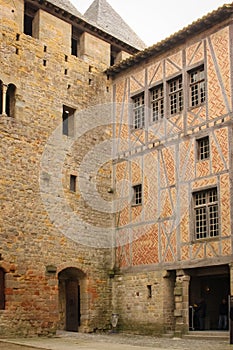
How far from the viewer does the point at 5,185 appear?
53.9ft

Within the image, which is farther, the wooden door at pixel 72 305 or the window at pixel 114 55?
the window at pixel 114 55

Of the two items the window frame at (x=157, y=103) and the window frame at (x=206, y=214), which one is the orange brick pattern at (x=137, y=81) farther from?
the window frame at (x=206, y=214)

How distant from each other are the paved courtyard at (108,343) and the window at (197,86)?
264 inches

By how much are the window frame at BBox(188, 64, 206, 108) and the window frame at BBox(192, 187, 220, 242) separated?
2.60m

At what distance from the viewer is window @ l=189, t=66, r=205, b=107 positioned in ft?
55.8

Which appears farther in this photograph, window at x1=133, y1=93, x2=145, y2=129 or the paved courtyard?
window at x1=133, y1=93, x2=145, y2=129

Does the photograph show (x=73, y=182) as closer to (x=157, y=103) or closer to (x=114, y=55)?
(x=157, y=103)

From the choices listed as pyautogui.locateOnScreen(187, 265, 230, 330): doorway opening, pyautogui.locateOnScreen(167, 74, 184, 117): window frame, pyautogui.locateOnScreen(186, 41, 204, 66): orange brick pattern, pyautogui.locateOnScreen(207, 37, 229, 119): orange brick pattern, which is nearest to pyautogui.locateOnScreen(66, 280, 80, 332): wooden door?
pyautogui.locateOnScreen(187, 265, 230, 330): doorway opening

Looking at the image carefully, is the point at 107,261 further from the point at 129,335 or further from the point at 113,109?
the point at 113,109

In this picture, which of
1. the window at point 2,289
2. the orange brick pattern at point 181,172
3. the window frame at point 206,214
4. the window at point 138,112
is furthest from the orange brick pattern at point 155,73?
the window at point 2,289

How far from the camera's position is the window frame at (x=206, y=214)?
16.0 m

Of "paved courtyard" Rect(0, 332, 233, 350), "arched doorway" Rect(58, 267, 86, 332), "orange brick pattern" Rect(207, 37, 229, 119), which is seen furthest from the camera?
"arched doorway" Rect(58, 267, 86, 332)

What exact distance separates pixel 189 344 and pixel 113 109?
8723mm

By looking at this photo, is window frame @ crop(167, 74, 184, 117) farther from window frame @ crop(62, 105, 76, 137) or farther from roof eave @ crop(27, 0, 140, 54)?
roof eave @ crop(27, 0, 140, 54)
